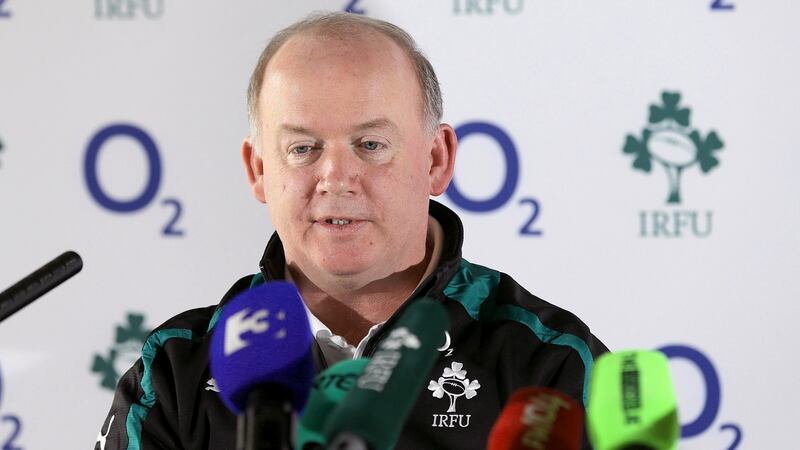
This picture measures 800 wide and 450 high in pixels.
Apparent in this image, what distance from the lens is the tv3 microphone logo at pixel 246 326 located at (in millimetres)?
857

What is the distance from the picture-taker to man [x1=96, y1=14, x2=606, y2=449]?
4.64 ft

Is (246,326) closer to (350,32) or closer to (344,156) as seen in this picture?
(344,156)

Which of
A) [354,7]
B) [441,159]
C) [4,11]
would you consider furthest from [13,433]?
[441,159]

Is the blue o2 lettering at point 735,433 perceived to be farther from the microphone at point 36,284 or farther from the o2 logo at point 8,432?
the microphone at point 36,284

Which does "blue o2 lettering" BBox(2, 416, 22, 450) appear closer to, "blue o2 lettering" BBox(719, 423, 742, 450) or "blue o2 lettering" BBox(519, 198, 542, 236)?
"blue o2 lettering" BBox(519, 198, 542, 236)

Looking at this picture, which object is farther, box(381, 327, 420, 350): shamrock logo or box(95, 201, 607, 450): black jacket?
box(95, 201, 607, 450): black jacket

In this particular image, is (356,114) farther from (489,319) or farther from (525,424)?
(525,424)

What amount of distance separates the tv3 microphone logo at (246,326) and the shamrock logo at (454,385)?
22.4 inches

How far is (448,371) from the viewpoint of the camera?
4.71ft

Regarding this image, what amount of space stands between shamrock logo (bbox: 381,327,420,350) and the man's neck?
27.9 inches

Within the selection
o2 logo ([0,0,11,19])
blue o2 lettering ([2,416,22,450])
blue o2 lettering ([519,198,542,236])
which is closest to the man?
blue o2 lettering ([519,198,542,236])

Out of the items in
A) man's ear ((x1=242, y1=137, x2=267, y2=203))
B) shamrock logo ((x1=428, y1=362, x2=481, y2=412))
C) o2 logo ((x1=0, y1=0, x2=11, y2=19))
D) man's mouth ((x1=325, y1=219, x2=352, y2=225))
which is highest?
o2 logo ((x1=0, y1=0, x2=11, y2=19))

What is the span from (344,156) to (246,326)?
1.86ft

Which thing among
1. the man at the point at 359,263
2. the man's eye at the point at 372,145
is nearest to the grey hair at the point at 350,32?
the man at the point at 359,263
